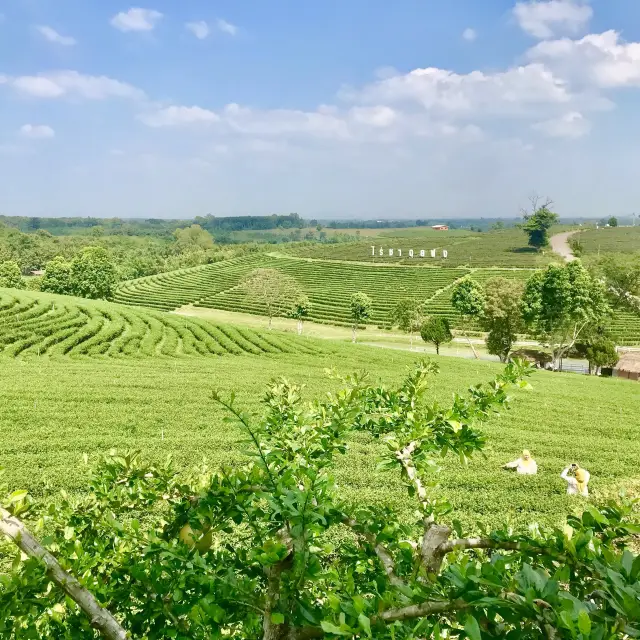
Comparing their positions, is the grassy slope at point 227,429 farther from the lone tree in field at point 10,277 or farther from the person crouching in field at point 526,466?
the lone tree in field at point 10,277

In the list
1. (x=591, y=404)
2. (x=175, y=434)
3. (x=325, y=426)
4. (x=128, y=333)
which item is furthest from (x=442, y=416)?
(x=128, y=333)

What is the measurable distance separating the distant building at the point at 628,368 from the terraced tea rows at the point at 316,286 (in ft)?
88.8

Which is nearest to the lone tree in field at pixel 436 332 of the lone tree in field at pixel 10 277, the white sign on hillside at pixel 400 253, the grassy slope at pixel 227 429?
the grassy slope at pixel 227 429

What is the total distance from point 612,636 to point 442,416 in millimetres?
1406

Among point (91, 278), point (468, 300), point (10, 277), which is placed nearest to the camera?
point (468, 300)

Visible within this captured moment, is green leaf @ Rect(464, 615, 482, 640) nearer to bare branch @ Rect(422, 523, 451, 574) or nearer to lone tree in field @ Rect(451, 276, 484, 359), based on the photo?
bare branch @ Rect(422, 523, 451, 574)

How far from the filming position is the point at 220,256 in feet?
355

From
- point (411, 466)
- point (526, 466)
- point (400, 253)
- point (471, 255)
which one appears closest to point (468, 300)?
point (526, 466)

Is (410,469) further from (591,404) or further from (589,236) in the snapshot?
(589,236)

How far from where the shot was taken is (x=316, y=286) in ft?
244

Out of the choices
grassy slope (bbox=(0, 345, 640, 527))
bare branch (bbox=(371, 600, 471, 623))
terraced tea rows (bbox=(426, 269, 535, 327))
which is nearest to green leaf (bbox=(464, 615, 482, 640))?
bare branch (bbox=(371, 600, 471, 623))

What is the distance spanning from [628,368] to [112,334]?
1246 inches

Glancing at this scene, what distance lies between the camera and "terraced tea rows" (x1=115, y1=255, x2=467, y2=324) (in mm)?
62562

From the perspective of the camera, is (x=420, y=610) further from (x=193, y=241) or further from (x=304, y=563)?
(x=193, y=241)
